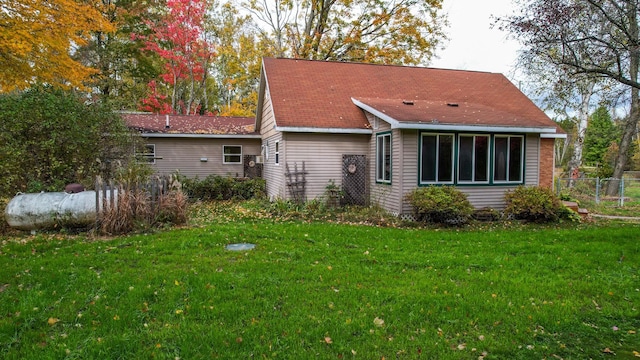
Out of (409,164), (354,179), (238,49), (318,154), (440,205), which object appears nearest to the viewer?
(440,205)

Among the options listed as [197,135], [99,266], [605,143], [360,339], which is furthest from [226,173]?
[605,143]

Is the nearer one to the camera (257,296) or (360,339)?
Result: (360,339)

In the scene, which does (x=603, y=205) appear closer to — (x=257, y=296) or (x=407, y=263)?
(x=407, y=263)

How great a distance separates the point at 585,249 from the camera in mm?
7504

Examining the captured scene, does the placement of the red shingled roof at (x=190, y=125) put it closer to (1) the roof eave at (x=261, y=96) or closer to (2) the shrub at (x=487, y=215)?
(1) the roof eave at (x=261, y=96)

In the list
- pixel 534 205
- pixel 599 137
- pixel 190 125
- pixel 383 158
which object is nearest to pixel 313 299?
pixel 383 158

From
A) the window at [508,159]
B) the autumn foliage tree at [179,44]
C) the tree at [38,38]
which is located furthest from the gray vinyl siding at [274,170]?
the autumn foliage tree at [179,44]

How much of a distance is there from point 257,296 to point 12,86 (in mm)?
11358

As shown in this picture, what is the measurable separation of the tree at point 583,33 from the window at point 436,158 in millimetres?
3083

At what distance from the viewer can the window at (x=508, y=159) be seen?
37.5ft

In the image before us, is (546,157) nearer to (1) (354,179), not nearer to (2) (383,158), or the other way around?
(2) (383,158)

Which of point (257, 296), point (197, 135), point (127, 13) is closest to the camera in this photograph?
point (257, 296)

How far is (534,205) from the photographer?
34.5 ft

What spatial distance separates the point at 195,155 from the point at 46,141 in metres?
8.09
